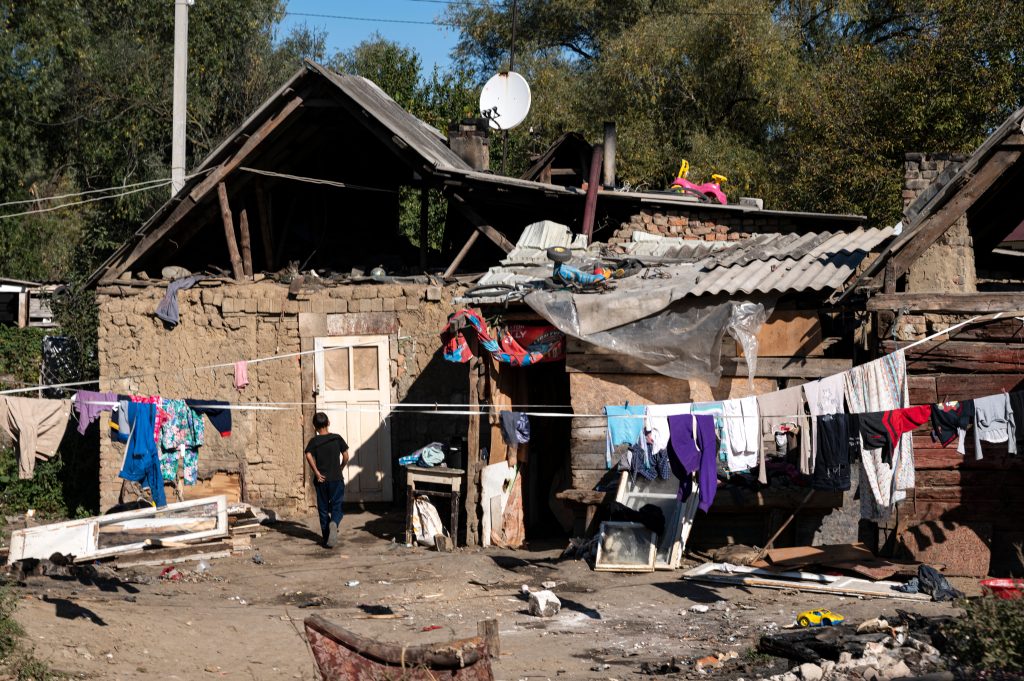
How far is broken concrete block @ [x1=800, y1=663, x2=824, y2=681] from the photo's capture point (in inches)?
305

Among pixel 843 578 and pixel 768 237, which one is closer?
pixel 843 578

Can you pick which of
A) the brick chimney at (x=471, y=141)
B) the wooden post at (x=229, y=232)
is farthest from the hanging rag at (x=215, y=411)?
the brick chimney at (x=471, y=141)

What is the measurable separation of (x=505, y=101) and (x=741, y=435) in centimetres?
742

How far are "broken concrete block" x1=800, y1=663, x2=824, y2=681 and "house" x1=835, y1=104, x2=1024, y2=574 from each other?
3574mm

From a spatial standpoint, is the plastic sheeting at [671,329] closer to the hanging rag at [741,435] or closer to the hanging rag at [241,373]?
the hanging rag at [741,435]

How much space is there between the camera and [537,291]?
12125 millimetres

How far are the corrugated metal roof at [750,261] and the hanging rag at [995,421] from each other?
198cm

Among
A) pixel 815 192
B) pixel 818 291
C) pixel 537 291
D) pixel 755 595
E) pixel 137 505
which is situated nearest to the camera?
pixel 755 595

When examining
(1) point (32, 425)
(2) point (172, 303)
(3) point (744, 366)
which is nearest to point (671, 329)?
(3) point (744, 366)

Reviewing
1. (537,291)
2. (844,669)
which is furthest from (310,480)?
(844,669)

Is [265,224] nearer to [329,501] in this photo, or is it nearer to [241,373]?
[241,373]

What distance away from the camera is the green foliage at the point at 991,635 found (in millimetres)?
7511

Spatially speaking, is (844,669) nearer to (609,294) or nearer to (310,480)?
(609,294)

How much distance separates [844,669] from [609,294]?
487 cm
